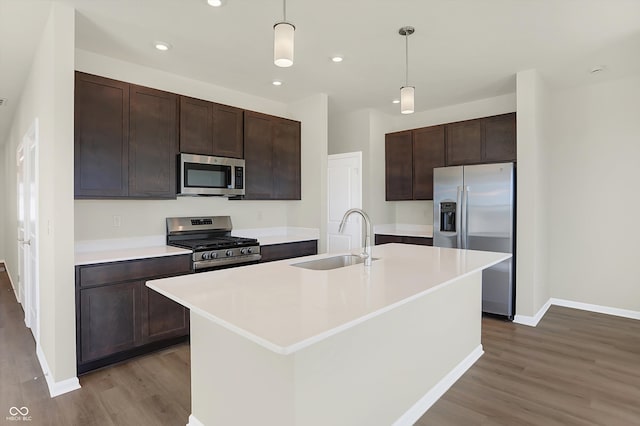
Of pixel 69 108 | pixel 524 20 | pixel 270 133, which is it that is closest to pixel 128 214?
pixel 69 108

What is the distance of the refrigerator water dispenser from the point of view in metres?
4.34

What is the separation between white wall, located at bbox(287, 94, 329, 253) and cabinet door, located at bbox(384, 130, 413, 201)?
1219mm

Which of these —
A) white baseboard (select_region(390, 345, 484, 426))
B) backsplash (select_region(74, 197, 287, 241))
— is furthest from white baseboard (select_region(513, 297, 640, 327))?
backsplash (select_region(74, 197, 287, 241))

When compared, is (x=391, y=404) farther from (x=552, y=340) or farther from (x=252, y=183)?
(x=252, y=183)

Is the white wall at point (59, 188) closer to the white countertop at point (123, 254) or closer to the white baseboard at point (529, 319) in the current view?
the white countertop at point (123, 254)

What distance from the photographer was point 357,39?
301 cm

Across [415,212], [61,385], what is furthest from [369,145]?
[61,385]

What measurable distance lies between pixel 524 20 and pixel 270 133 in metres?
2.78

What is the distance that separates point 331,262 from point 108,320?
6.02 feet

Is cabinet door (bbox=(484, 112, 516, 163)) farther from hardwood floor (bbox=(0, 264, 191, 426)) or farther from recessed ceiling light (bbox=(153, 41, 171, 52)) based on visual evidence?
hardwood floor (bbox=(0, 264, 191, 426))

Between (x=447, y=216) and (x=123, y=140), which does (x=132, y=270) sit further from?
(x=447, y=216)

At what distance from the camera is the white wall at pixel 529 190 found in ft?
12.3

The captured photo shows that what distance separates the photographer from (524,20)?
8.87ft

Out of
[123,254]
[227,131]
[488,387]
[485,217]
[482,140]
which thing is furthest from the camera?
[482,140]
